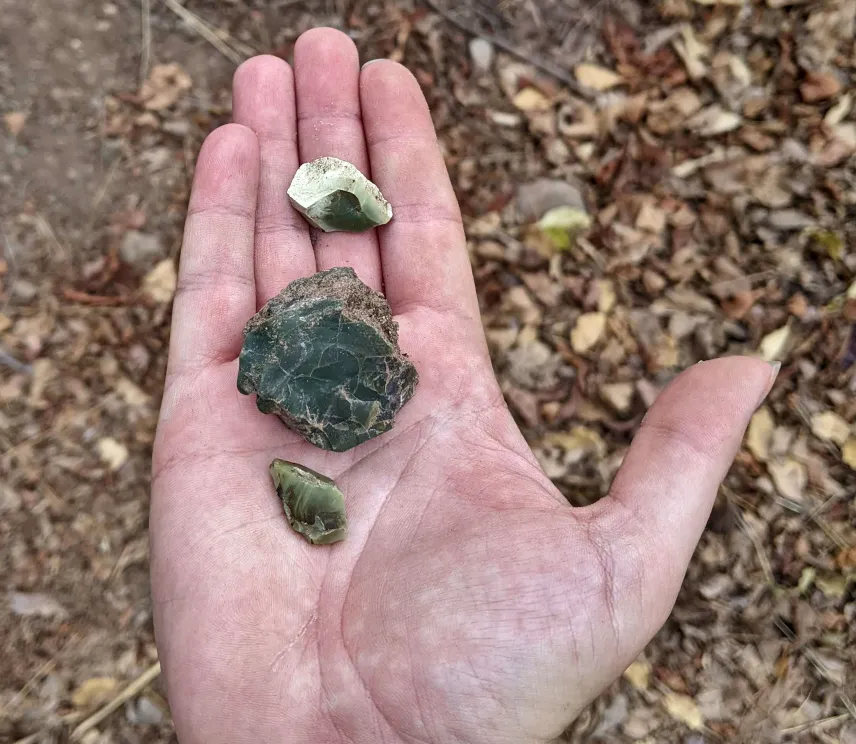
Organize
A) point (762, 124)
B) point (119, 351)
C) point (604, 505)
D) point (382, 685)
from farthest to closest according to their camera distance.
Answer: point (762, 124) < point (119, 351) < point (604, 505) < point (382, 685)

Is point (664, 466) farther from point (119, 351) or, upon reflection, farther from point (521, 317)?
point (119, 351)

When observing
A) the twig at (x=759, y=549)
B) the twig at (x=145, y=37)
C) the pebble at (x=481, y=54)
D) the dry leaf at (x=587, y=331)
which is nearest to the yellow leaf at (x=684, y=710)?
the twig at (x=759, y=549)

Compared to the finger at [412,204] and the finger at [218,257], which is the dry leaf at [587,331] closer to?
the finger at [412,204]

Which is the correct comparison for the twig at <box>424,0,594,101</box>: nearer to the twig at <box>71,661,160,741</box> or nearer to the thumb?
the thumb

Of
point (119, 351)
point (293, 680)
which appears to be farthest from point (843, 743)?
point (119, 351)

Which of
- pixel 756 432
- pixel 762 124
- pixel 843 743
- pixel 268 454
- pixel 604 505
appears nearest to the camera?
pixel 604 505

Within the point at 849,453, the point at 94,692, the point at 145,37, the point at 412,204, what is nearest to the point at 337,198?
the point at 412,204

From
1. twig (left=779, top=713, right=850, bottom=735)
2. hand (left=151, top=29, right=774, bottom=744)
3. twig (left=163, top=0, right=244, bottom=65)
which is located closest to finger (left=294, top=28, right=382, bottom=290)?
hand (left=151, top=29, right=774, bottom=744)
